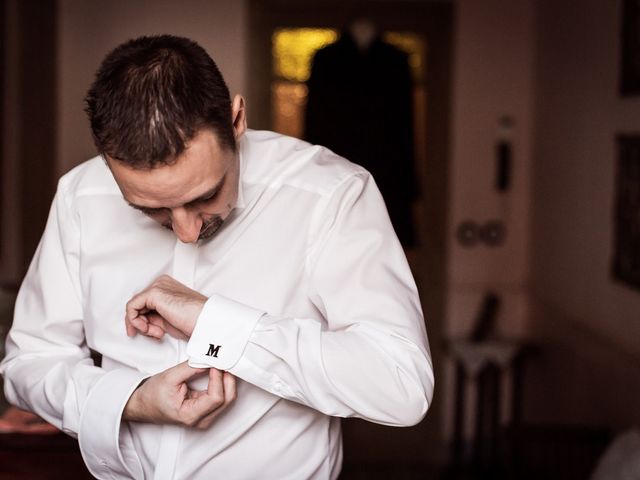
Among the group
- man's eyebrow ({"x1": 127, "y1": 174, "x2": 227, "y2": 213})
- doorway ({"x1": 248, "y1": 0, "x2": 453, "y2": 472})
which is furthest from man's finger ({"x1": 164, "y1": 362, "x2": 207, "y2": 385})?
doorway ({"x1": 248, "y1": 0, "x2": 453, "y2": 472})

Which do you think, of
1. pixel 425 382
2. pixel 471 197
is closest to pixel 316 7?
pixel 471 197

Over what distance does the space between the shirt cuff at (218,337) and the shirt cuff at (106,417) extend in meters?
0.16

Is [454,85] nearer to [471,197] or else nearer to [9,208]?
[471,197]

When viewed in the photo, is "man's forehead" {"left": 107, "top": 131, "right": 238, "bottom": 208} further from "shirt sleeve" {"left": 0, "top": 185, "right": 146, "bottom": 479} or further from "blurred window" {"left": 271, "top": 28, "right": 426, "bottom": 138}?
"blurred window" {"left": 271, "top": 28, "right": 426, "bottom": 138}

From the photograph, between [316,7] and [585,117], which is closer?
[585,117]

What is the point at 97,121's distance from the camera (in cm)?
130

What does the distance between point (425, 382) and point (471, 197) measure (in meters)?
3.66

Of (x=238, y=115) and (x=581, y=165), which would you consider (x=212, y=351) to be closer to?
(x=238, y=115)

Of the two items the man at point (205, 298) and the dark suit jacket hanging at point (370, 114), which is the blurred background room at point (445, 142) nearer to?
the dark suit jacket hanging at point (370, 114)

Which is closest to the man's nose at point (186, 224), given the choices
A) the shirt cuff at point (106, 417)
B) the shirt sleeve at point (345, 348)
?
the shirt sleeve at point (345, 348)

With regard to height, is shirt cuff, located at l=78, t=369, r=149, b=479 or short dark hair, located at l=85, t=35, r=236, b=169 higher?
short dark hair, located at l=85, t=35, r=236, b=169

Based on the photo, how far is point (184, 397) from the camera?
1368 millimetres

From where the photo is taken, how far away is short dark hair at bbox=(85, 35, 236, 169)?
126 cm

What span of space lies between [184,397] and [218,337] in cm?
11
